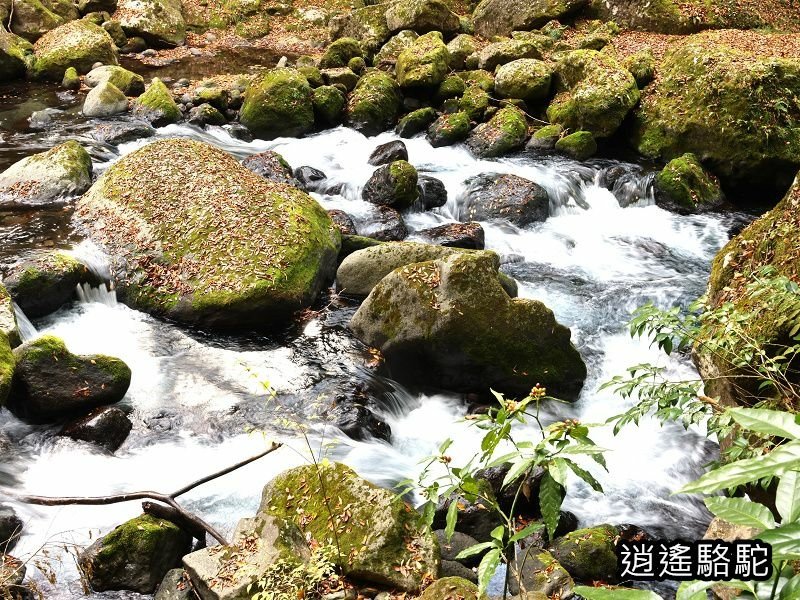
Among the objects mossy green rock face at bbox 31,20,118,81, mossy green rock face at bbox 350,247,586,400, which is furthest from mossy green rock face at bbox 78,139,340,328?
mossy green rock face at bbox 31,20,118,81

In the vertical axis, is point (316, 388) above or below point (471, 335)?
below

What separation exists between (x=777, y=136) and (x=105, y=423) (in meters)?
11.3

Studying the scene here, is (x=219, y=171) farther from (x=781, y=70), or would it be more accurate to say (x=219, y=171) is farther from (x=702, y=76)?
(x=781, y=70)

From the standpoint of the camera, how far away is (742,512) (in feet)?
4.17

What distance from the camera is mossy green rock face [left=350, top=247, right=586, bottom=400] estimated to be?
6.60 metres

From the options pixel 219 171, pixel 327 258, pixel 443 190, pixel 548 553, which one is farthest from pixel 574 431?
pixel 443 190

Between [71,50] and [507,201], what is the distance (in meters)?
13.5

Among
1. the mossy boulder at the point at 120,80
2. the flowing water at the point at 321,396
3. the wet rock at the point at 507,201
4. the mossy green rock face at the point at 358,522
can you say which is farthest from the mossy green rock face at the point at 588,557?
the mossy boulder at the point at 120,80

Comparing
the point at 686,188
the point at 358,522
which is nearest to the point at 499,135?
the point at 686,188

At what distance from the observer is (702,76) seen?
1199cm

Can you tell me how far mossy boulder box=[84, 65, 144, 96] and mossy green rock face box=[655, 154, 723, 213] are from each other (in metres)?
12.4

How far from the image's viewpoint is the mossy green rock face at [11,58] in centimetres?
1627

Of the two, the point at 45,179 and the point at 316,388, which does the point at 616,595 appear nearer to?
the point at 316,388

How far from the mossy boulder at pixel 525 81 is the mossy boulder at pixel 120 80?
8.82 m
